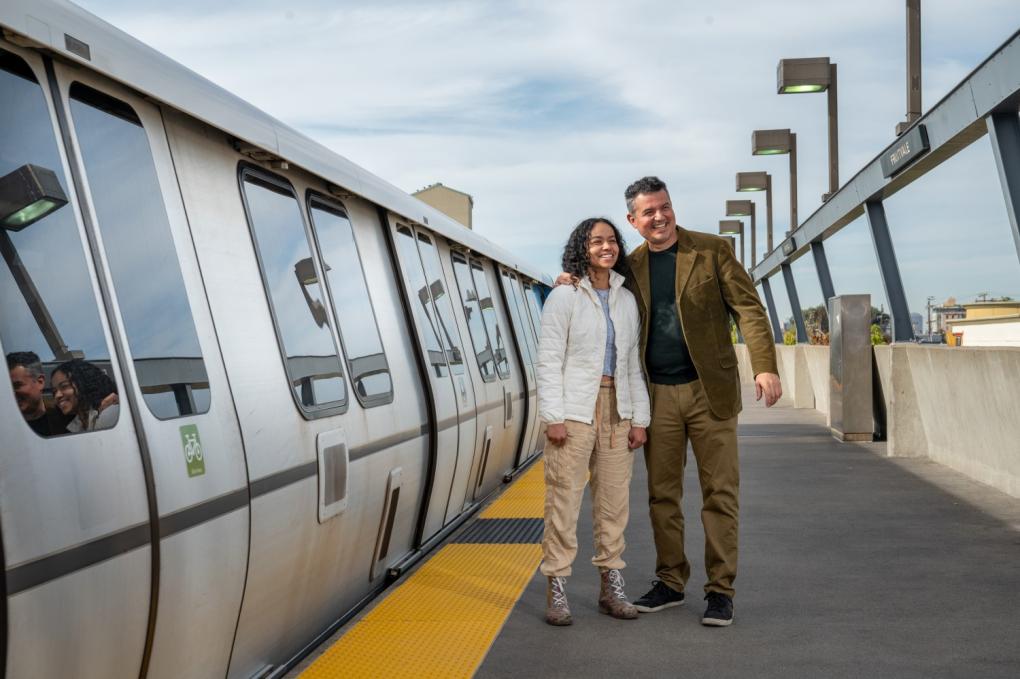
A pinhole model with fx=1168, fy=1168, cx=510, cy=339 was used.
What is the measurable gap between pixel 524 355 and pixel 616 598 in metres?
8.07

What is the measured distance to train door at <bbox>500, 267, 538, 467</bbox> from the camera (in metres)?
12.9

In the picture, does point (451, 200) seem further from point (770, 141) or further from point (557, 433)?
point (557, 433)

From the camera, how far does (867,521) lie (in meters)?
8.34

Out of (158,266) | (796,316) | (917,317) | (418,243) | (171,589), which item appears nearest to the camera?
(171,589)

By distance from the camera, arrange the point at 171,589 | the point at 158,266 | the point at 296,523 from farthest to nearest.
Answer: the point at 296,523 < the point at 158,266 < the point at 171,589

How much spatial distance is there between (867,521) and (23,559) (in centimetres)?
677

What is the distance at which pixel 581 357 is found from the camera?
553cm

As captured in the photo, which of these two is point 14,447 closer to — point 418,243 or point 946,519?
point 418,243

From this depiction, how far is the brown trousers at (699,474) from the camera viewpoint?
5535 mm

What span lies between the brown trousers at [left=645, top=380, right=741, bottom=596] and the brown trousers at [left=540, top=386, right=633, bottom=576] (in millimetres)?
183

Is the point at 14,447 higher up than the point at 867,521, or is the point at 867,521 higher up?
the point at 14,447

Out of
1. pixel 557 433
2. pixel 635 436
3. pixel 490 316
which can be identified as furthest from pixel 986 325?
pixel 557 433

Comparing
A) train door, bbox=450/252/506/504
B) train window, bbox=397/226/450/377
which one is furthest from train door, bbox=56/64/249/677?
train door, bbox=450/252/506/504

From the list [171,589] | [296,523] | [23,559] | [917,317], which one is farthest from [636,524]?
[917,317]
